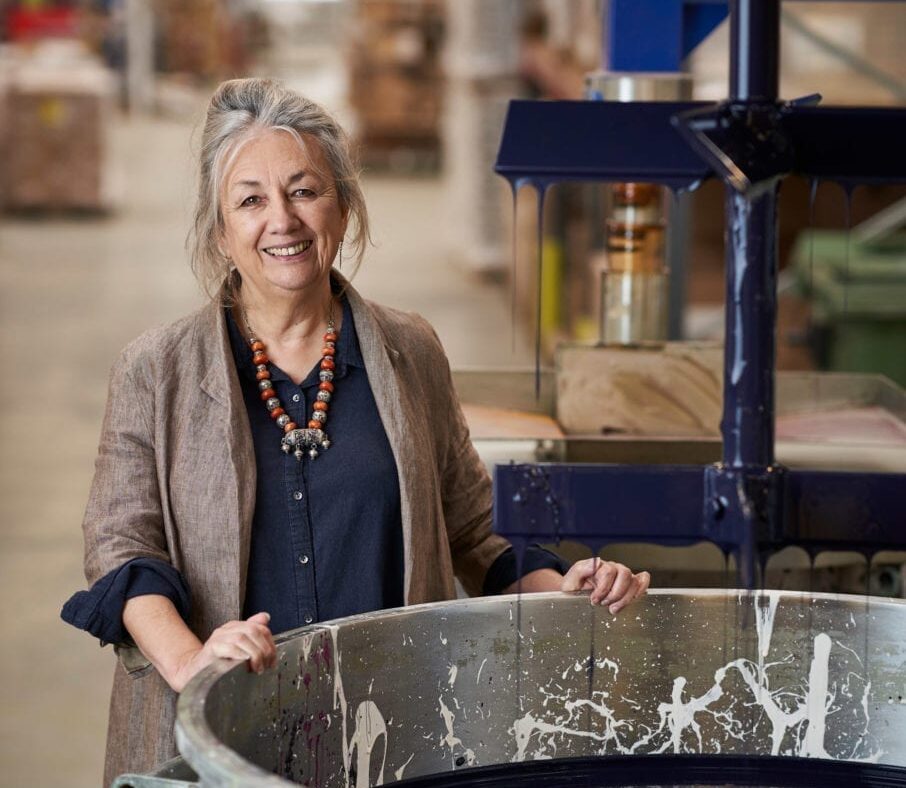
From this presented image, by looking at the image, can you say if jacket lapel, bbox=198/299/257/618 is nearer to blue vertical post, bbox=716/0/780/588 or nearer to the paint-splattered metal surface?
the paint-splattered metal surface

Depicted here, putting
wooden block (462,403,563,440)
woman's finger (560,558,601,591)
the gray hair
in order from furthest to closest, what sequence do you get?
1. wooden block (462,403,563,440)
2. the gray hair
3. woman's finger (560,558,601,591)

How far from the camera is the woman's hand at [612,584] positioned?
1887mm

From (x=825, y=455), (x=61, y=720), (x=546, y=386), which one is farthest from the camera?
(x=61, y=720)

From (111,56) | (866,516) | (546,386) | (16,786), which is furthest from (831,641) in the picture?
(111,56)

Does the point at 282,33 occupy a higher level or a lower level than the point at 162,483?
higher

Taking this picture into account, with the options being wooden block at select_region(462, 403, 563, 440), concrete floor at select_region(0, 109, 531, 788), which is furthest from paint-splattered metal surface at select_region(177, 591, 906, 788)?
wooden block at select_region(462, 403, 563, 440)

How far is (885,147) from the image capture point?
1734 millimetres

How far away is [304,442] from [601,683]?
21.5 inches

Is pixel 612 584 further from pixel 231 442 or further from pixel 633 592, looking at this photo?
pixel 231 442

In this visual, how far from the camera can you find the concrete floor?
4.81 meters

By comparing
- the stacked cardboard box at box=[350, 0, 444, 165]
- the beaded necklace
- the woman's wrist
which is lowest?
Answer: the woman's wrist

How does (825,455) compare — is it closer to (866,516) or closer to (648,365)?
(648,365)

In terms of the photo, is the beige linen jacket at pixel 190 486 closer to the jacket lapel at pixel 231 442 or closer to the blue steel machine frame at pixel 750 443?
the jacket lapel at pixel 231 442

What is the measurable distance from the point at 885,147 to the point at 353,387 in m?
0.83
